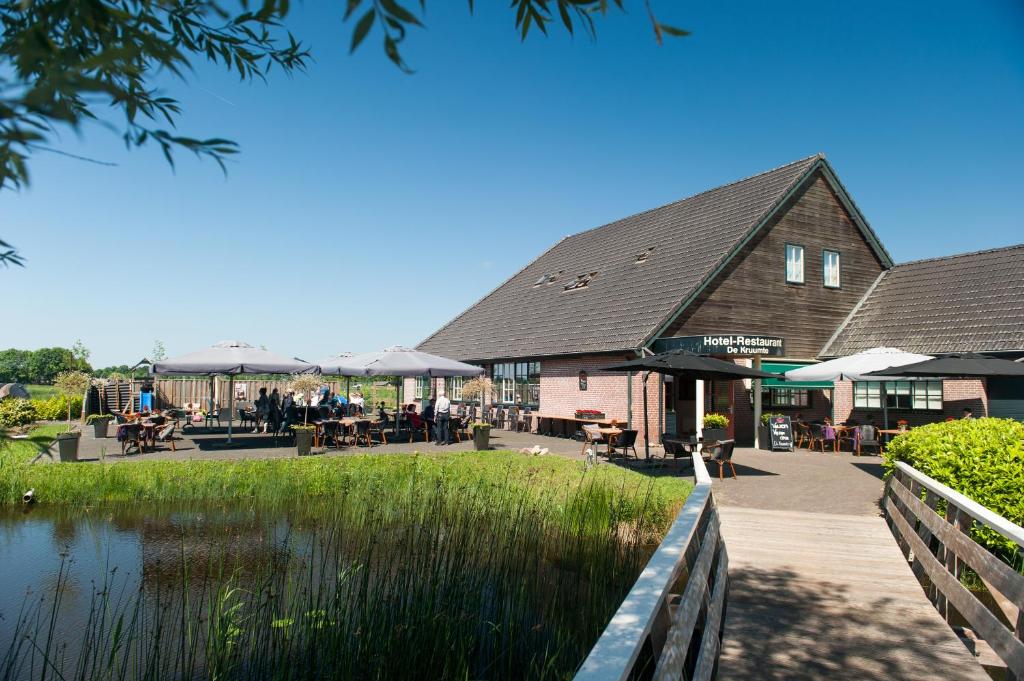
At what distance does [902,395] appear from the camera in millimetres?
18969

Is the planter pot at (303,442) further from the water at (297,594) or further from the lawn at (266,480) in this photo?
the water at (297,594)

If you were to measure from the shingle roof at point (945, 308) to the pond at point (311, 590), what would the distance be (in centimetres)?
1455

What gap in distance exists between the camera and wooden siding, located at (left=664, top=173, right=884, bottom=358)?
19641mm

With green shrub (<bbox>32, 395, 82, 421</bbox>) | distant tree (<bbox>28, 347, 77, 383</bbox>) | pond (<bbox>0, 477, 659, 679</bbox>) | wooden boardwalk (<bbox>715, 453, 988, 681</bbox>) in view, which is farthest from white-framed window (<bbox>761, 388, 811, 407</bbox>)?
distant tree (<bbox>28, 347, 77, 383</bbox>)

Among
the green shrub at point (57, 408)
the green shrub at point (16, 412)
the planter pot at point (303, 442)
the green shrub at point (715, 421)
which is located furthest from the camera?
the green shrub at point (57, 408)

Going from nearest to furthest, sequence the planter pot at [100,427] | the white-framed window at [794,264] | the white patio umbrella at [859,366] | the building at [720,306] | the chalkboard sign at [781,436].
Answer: the white patio umbrella at [859,366], the chalkboard sign at [781,436], the building at [720,306], the planter pot at [100,427], the white-framed window at [794,264]

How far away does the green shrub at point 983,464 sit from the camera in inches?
281

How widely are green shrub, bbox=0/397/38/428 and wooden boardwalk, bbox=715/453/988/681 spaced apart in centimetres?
2149

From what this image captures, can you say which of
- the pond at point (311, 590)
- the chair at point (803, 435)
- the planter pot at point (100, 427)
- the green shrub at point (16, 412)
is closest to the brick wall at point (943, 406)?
the chair at point (803, 435)


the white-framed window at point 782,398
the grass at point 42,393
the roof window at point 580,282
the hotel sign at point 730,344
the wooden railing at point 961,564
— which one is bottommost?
the wooden railing at point 961,564

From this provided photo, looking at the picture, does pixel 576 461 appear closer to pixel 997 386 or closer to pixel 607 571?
pixel 607 571

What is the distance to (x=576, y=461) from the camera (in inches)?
533

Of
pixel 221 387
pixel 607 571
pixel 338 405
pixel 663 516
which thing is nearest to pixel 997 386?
pixel 663 516

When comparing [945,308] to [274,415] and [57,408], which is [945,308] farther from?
[57,408]
